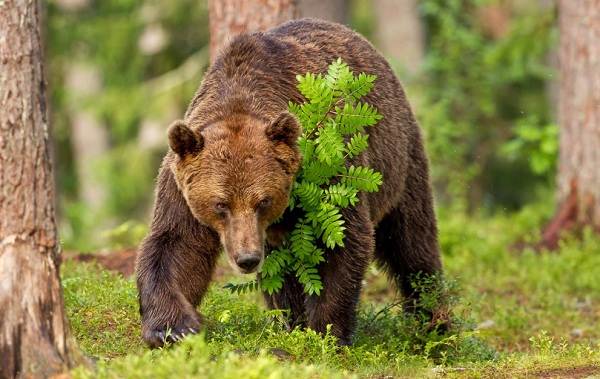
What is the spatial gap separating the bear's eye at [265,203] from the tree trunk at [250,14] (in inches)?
128

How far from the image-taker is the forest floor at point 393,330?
223 inches

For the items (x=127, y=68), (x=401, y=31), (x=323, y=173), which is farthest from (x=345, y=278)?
(x=127, y=68)

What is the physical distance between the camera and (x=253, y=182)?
21.1 feet

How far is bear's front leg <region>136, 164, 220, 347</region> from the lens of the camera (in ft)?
22.0

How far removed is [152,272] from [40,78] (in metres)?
1.61

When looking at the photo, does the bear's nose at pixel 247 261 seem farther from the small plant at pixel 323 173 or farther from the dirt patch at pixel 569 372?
the dirt patch at pixel 569 372

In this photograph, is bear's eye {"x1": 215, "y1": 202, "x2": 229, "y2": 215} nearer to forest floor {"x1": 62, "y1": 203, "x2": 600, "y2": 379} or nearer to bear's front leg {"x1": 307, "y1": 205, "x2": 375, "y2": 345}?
forest floor {"x1": 62, "y1": 203, "x2": 600, "y2": 379}

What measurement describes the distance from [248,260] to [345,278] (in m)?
1.01

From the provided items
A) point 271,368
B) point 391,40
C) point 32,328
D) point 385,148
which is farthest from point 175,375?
point 391,40

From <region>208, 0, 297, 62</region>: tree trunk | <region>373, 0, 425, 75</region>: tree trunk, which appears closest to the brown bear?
<region>208, 0, 297, 62</region>: tree trunk

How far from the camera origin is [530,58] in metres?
19.3

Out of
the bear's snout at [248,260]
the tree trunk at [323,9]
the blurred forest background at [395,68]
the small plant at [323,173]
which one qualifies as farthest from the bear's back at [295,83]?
the tree trunk at [323,9]

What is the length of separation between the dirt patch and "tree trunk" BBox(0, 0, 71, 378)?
8.25ft

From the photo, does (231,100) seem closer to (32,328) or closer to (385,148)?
(385,148)
